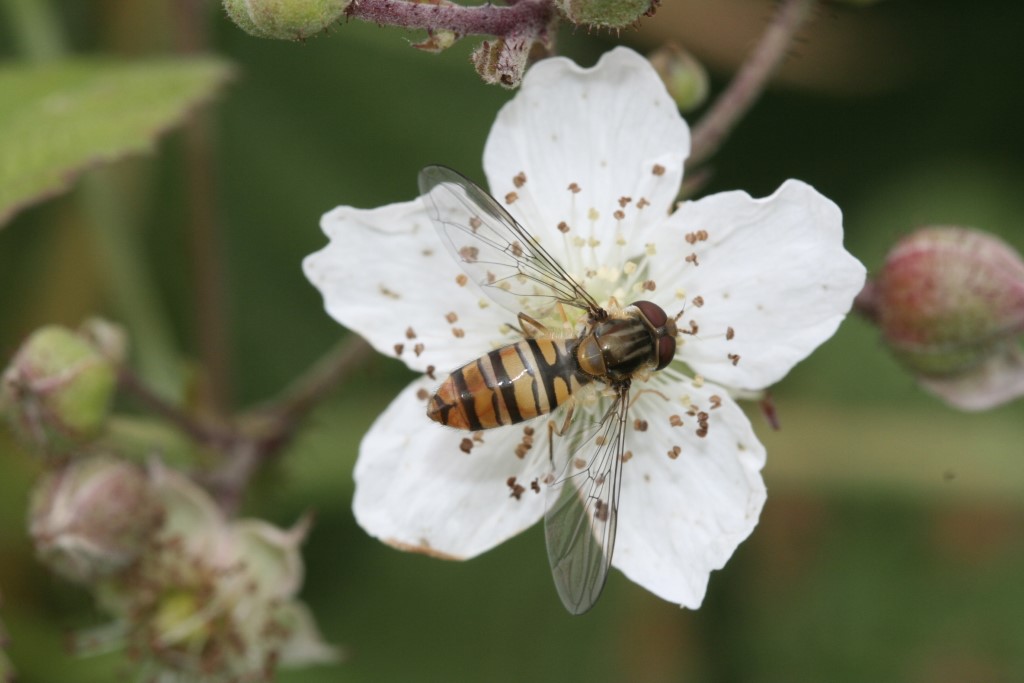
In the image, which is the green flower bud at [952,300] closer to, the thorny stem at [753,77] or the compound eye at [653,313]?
the thorny stem at [753,77]

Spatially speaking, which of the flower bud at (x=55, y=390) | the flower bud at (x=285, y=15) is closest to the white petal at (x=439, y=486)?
the flower bud at (x=55, y=390)

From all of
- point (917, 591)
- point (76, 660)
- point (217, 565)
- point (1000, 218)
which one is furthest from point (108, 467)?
point (1000, 218)

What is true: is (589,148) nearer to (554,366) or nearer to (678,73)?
(678,73)

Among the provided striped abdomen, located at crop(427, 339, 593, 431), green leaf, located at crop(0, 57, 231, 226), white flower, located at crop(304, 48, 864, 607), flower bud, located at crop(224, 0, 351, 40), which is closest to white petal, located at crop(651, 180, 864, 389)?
white flower, located at crop(304, 48, 864, 607)

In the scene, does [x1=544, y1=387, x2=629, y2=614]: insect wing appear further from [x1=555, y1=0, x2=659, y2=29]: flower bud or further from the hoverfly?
[x1=555, y1=0, x2=659, y2=29]: flower bud

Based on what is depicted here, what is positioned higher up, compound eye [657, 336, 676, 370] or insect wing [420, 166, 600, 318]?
insect wing [420, 166, 600, 318]

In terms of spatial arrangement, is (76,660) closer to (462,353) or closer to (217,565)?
(217,565)
